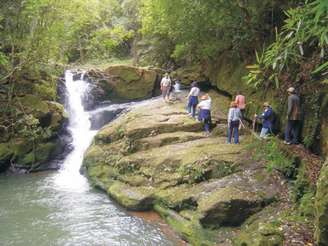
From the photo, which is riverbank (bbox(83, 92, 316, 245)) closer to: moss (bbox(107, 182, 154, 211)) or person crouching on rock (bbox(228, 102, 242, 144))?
moss (bbox(107, 182, 154, 211))

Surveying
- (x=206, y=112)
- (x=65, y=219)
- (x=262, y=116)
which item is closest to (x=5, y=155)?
(x=65, y=219)

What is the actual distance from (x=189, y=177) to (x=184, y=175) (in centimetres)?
24

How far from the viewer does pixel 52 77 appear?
66.9ft

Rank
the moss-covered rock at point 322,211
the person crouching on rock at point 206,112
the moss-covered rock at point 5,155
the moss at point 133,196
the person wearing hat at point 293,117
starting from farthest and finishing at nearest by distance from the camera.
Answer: the moss-covered rock at point 5,155 → the person crouching on rock at point 206,112 → the moss at point 133,196 → the person wearing hat at point 293,117 → the moss-covered rock at point 322,211

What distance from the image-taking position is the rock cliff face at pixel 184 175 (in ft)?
34.4

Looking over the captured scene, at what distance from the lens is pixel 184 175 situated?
12812 millimetres

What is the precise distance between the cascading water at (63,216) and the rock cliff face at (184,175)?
68 centimetres

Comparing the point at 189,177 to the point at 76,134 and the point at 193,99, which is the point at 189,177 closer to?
the point at 193,99

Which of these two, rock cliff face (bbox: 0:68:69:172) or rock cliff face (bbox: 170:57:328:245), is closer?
rock cliff face (bbox: 170:57:328:245)

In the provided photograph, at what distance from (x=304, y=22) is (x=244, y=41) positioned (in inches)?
520

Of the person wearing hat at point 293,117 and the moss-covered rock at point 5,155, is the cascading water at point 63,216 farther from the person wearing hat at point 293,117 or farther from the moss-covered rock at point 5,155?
the person wearing hat at point 293,117

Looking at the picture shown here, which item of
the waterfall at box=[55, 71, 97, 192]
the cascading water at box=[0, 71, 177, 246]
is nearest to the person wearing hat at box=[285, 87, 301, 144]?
the cascading water at box=[0, 71, 177, 246]

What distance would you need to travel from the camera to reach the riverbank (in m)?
10.4

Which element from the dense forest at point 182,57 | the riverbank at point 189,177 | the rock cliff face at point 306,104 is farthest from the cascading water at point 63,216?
the rock cliff face at point 306,104
